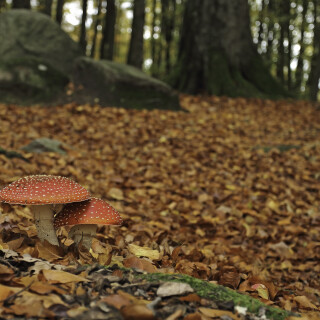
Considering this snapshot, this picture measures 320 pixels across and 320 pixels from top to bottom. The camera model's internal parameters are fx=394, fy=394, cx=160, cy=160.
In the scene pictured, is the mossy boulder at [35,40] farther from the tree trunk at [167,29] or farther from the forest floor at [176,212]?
the tree trunk at [167,29]

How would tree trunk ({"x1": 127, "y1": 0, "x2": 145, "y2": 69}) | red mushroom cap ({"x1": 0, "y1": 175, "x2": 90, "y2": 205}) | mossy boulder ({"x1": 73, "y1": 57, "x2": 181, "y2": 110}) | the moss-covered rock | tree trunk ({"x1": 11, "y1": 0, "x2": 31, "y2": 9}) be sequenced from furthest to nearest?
1. tree trunk ({"x1": 11, "y1": 0, "x2": 31, "y2": 9})
2. tree trunk ({"x1": 127, "y1": 0, "x2": 145, "y2": 69})
3. mossy boulder ({"x1": 73, "y1": 57, "x2": 181, "y2": 110})
4. the moss-covered rock
5. red mushroom cap ({"x1": 0, "y1": 175, "x2": 90, "y2": 205})

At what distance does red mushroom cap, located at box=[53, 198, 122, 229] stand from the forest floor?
22 cm

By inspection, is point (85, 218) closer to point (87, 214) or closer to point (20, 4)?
point (87, 214)

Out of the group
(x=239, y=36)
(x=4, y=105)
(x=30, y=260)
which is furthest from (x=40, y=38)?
(x=30, y=260)

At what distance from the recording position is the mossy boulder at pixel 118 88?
372 inches

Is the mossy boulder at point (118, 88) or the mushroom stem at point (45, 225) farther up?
the mossy boulder at point (118, 88)

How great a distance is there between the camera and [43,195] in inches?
91.2

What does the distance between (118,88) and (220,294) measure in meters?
8.06

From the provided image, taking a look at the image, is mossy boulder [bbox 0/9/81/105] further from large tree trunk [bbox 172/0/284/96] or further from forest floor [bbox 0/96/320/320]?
large tree trunk [bbox 172/0/284/96]

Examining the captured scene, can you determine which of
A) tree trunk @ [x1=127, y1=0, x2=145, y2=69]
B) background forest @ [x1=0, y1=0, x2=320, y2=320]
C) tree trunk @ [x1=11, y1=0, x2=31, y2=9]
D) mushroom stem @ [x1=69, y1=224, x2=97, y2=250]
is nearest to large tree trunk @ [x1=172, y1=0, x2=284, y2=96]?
background forest @ [x1=0, y1=0, x2=320, y2=320]

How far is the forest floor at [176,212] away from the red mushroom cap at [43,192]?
32cm

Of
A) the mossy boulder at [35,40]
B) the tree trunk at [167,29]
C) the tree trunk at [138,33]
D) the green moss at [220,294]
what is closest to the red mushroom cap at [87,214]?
the green moss at [220,294]

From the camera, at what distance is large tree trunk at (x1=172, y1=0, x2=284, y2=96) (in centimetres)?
1159

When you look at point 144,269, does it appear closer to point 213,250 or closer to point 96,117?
point 213,250
